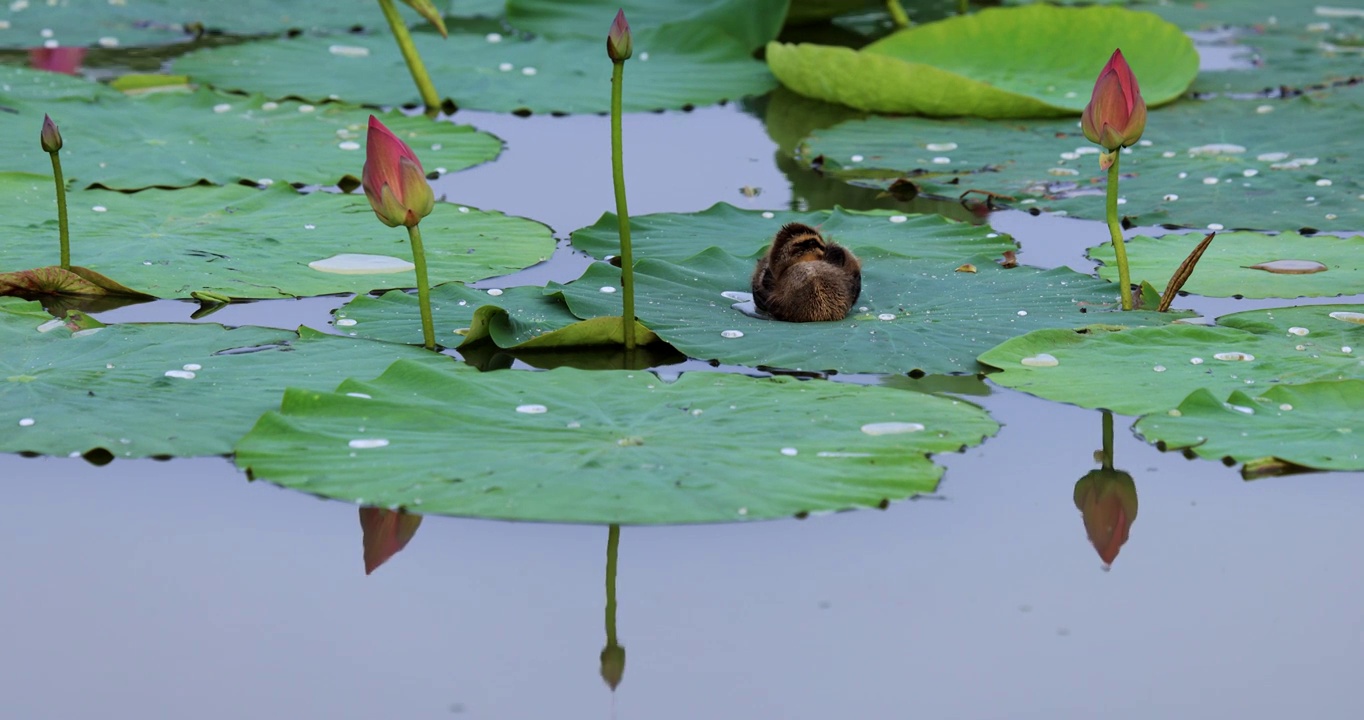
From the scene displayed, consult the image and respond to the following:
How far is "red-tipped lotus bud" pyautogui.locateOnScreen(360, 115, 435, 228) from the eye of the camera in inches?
111

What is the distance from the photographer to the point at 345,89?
559 centimetres

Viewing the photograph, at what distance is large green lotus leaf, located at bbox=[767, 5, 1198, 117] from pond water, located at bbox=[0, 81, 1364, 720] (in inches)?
107

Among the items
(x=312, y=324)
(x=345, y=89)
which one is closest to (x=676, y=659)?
(x=312, y=324)

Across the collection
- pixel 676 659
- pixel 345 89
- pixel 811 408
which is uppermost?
pixel 345 89

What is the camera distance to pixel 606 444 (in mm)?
2439

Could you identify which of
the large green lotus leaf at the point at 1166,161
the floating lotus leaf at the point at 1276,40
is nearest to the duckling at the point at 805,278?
the large green lotus leaf at the point at 1166,161

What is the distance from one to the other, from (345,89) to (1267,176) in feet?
10.5

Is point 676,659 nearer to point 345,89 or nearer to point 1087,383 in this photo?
point 1087,383

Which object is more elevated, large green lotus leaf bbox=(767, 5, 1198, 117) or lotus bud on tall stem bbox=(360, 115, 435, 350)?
large green lotus leaf bbox=(767, 5, 1198, 117)

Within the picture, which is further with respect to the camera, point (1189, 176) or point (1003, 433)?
point (1189, 176)

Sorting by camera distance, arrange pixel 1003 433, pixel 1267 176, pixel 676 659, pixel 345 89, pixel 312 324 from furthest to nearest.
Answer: pixel 345 89 < pixel 1267 176 < pixel 312 324 < pixel 1003 433 < pixel 676 659

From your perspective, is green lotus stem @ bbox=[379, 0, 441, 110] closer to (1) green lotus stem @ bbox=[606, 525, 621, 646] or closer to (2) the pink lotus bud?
(2) the pink lotus bud

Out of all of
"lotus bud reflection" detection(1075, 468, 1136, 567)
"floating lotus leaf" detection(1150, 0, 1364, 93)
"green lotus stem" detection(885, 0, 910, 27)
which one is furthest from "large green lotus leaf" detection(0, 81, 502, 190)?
"floating lotus leaf" detection(1150, 0, 1364, 93)

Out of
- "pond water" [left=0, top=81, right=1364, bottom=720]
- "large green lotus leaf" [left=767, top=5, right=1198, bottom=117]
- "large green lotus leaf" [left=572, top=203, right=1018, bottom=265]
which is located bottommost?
"pond water" [left=0, top=81, right=1364, bottom=720]
